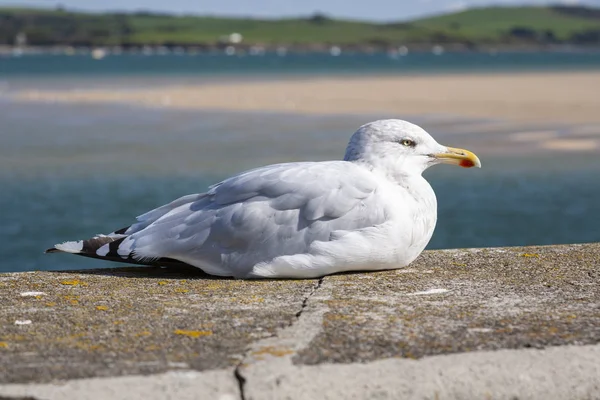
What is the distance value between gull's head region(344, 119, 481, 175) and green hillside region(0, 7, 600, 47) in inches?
6568

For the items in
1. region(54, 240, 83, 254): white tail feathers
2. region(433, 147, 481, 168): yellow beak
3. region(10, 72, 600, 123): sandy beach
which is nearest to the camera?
region(54, 240, 83, 254): white tail feathers

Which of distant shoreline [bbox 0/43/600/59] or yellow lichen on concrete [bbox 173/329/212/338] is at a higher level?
yellow lichen on concrete [bbox 173/329/212/338]

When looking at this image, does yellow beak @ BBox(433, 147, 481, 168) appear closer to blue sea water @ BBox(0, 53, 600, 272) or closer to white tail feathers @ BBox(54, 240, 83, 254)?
white tail feathers @ BBox(54, 240, 83, 254)

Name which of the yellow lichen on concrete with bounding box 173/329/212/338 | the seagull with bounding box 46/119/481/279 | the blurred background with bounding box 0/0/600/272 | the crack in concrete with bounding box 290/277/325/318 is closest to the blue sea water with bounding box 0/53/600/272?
the blurred background with bounding box 0/0/600/272

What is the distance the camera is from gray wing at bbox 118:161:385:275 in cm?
481

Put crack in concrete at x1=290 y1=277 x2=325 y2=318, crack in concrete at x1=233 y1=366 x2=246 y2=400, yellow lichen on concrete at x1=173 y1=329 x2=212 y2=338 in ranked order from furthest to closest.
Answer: crack in concrete at x1=290 y1=277 x2=325 y2=318 → yellow lichen on concrete at x1=173 y1=329 x2=212 y2=338 → crack in concrete at x1=233 y1=366 x2=246 y2=400

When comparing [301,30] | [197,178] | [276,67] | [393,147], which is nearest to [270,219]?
[393,147]

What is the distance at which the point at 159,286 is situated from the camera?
186 inches

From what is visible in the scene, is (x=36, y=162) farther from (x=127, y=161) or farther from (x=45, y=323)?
(x=45, y=323)

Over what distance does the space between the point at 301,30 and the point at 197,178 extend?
171713 millimetres

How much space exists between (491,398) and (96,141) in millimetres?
21267

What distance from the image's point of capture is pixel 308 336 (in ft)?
12.0

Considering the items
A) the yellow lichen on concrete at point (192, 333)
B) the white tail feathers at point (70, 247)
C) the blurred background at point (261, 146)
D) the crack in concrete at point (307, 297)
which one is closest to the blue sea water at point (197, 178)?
the blurred background at point (261, 146)

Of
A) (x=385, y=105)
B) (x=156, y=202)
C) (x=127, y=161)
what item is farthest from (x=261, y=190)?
(x=385, y=105)
